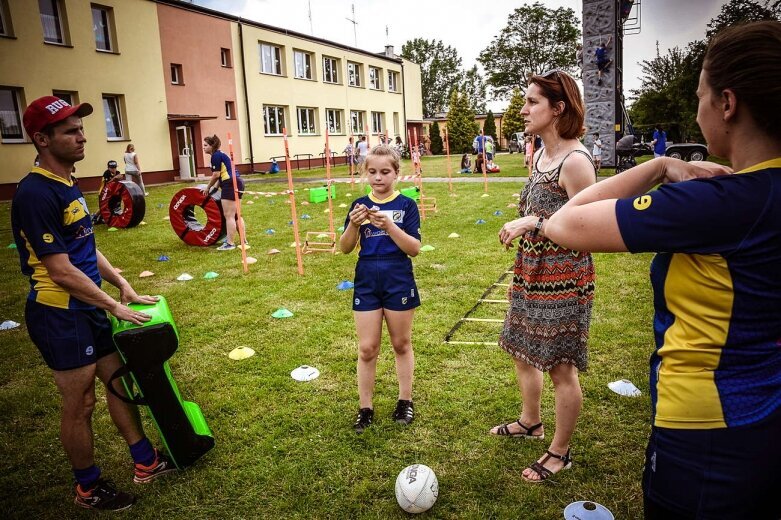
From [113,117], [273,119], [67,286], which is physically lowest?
[67,286]

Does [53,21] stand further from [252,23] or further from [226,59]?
[252,23]

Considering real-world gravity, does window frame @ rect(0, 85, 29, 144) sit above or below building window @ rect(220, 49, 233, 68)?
below

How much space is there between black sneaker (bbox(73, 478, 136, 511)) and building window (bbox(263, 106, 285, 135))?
30195mm

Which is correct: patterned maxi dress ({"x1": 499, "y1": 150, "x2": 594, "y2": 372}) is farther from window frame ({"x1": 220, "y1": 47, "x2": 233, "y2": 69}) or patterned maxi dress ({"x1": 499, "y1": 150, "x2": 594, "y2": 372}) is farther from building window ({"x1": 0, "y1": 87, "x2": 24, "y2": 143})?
window frame ({"x1": 220, "y1": 47, "x2": 233, "y2": 69})

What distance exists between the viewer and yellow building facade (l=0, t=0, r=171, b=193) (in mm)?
19594

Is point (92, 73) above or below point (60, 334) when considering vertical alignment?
above

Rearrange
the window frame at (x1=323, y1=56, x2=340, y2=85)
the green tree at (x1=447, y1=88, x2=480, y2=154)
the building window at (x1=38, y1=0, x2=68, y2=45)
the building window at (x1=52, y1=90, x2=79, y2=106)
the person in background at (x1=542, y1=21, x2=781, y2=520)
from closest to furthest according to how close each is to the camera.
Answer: the person in background at (x1=542, y1=21, x2=781, y2=520) → the building window at (x1=38, y1=0, x2=68, y2=45) → the building window at (x1=52, y1=90, x2=79, y2=106) → the window frame at (x1=323, y1=56, x2=340, y2=85) → the green tree at (x1=447, y1=88, x2=480, y2=154)

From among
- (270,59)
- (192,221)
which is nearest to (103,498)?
(192,221)

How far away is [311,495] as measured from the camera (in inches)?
119

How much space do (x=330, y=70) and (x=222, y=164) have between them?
98.3ft

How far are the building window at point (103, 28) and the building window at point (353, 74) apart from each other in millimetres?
18154

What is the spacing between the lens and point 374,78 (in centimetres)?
4191

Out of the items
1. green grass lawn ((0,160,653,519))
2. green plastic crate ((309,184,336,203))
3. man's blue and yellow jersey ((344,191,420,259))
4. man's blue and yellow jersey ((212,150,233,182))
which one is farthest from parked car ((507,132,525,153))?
man's blue and yellow jersey ((344,191,420,259))

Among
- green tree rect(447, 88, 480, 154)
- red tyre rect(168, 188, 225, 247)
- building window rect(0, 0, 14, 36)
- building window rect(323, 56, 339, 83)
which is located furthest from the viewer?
green tree rect(447, 88, 480, 154)
